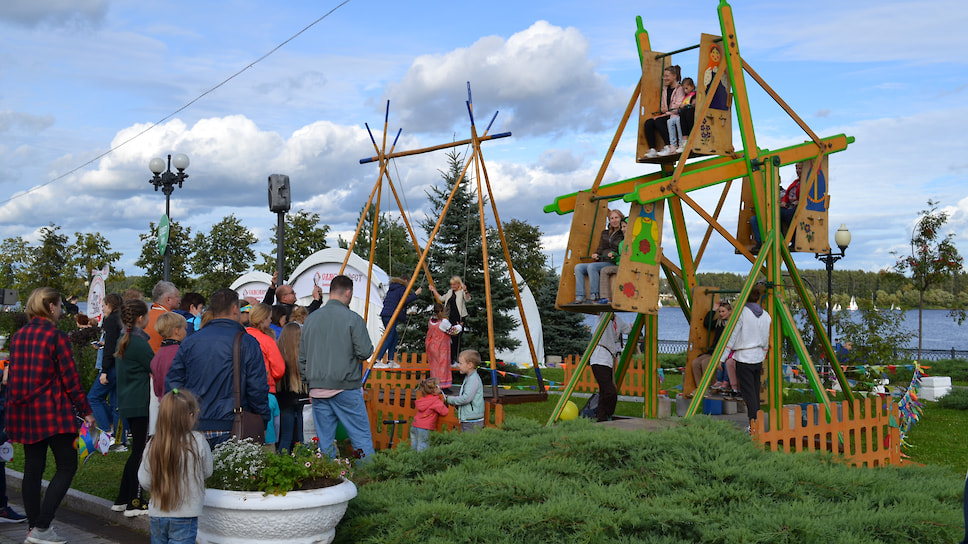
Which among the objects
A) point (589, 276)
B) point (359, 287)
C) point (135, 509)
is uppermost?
point (359, 287)

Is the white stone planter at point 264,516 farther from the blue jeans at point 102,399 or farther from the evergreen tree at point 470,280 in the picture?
the evergreen tree at point 470,280

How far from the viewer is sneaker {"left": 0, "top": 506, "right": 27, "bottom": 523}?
7.23 metres

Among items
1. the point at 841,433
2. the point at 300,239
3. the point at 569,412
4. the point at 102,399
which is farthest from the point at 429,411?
the point at 300,239

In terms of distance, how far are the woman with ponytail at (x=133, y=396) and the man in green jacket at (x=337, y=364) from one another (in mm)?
1307

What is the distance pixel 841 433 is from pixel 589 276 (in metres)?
3.09

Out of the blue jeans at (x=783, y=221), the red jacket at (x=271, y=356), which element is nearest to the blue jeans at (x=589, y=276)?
the blue jeans at (x=783, y=221)

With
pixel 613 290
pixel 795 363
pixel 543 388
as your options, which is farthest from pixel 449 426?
pixel 795 363

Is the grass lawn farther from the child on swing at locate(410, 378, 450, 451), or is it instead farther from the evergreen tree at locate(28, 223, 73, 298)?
the evergreen tree at locate(28, 223, 73, 298)

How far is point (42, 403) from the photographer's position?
6.27m

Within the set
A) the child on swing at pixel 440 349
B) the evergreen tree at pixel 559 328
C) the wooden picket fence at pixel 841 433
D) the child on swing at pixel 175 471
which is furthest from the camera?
the evergreen tree at pixel 559 328

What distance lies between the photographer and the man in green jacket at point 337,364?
7.32 meters

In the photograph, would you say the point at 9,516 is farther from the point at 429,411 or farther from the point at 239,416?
the point at 429,411

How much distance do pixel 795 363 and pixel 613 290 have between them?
1155cm

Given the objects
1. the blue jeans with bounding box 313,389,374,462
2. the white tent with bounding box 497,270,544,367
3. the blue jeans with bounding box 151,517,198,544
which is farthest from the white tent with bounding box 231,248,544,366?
the blue jeans with bounding box 151,517,198,544
